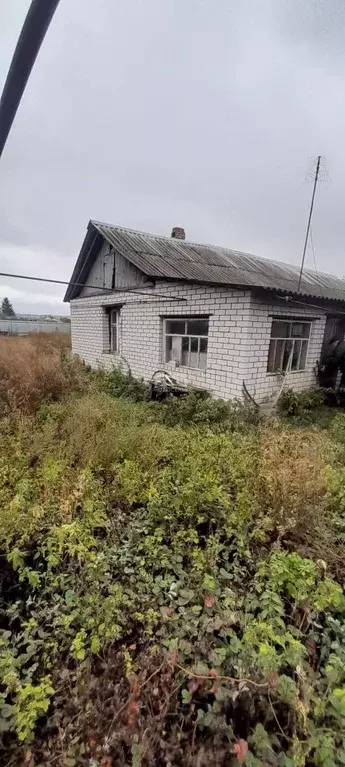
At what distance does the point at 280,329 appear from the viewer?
659 centimetres

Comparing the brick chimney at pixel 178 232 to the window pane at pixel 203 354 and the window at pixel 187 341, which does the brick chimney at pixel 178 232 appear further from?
the window pane at pixel 203 354

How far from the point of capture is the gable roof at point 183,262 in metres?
6.87

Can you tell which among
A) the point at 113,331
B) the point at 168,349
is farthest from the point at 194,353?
the point at 113,331

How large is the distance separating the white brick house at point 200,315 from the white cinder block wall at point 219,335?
20mm

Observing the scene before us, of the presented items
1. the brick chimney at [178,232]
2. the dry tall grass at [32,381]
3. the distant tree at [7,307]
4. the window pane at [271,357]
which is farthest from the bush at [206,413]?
the distant tree at [7,307]

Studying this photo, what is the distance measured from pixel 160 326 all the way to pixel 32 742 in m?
7.01

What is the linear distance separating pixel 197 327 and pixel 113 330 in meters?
4.08

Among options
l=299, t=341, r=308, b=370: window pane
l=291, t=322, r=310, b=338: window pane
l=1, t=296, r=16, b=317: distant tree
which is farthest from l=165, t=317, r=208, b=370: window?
l=1, t=296, r=16, b=317: distant tree

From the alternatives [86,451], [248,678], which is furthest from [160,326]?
[248,678]

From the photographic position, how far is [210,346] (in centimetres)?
640

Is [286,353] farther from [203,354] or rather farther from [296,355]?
[203,354]

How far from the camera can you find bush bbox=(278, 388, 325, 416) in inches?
251

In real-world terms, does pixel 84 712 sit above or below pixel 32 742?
above

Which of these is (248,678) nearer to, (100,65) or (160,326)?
(100,65)
